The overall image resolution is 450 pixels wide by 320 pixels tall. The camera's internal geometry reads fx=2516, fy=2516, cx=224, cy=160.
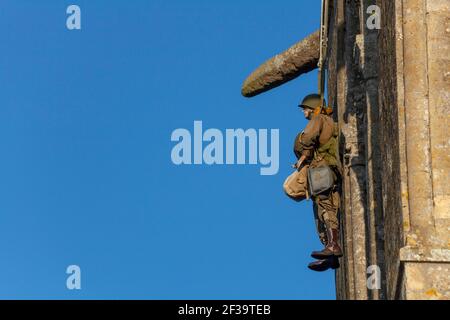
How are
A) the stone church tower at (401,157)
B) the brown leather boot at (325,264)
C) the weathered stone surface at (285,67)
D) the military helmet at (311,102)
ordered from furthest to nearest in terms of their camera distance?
1. the weathered stone surface at (285,67)
2. the military helmet at (311,102)
3. the brown leather boot at (325,264)
4. the stone church tower at (401,157)

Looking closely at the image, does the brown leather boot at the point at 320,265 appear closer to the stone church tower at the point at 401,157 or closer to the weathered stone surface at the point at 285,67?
the stone church tower at the point at 401,157

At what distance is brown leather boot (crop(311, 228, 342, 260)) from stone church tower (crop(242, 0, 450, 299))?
1.37 feet

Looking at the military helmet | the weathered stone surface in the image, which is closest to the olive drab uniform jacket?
the military helmet

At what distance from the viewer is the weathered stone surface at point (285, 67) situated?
33.0m

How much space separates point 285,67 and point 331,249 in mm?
6508

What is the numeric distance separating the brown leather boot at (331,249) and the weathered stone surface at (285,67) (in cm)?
550

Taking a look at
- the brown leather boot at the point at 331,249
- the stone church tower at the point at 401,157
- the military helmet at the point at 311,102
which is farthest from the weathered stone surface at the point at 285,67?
the stone church tower at the point at 401,157

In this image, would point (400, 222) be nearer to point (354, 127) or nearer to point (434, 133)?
point (434, 133)

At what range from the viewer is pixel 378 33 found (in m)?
24.3

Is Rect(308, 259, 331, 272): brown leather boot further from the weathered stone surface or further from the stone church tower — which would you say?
the weathered stone surface

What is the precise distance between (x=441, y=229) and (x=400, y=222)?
422 millimetres

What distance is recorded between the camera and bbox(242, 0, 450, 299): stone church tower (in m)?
21.6

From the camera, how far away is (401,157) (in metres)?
22.1
